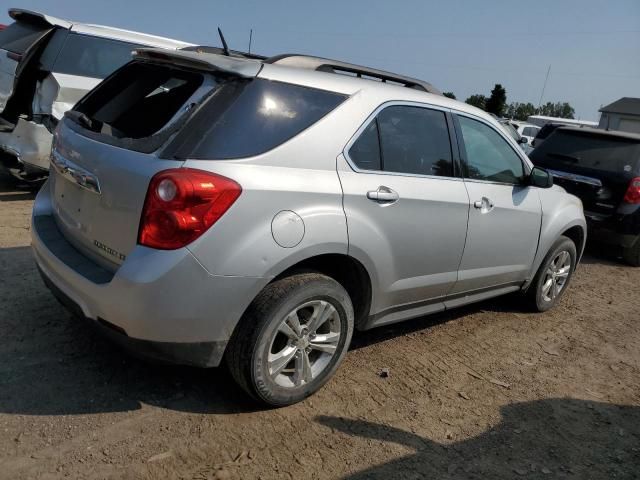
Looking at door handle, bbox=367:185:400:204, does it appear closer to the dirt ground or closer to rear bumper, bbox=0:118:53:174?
the dirt ground

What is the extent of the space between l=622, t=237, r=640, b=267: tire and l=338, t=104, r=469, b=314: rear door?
4.45 m

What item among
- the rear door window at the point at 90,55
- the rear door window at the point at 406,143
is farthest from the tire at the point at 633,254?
the rear door window at the point at 90,55

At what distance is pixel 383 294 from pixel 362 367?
58 cm

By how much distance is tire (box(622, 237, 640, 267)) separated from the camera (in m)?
7.06

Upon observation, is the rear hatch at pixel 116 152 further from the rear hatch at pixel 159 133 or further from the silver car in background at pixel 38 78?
the silver car in background at pixel 38 78

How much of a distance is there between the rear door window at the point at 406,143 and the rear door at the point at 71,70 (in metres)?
4.39

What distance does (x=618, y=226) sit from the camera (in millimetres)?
6879

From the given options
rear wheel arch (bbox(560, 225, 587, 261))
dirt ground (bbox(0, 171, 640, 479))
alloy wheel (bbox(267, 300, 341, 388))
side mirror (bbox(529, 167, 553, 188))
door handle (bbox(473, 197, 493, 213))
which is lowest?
dirt ground (bbox(0, 171, 640, 479))

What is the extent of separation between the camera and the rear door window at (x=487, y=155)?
3.90 m

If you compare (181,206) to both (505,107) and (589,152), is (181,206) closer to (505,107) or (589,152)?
(589,152)

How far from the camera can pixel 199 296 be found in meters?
2.53

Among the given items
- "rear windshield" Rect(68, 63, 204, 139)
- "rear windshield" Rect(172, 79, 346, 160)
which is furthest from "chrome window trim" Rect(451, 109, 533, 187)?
"rear windshield" Rect(68, 63, 204, 139)

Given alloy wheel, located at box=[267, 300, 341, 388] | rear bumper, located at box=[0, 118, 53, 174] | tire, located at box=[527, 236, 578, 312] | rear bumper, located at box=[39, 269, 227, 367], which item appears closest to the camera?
rear bumper, located at box=[39, 269, 227, 367]

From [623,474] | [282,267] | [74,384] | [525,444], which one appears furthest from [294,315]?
[623,474]
